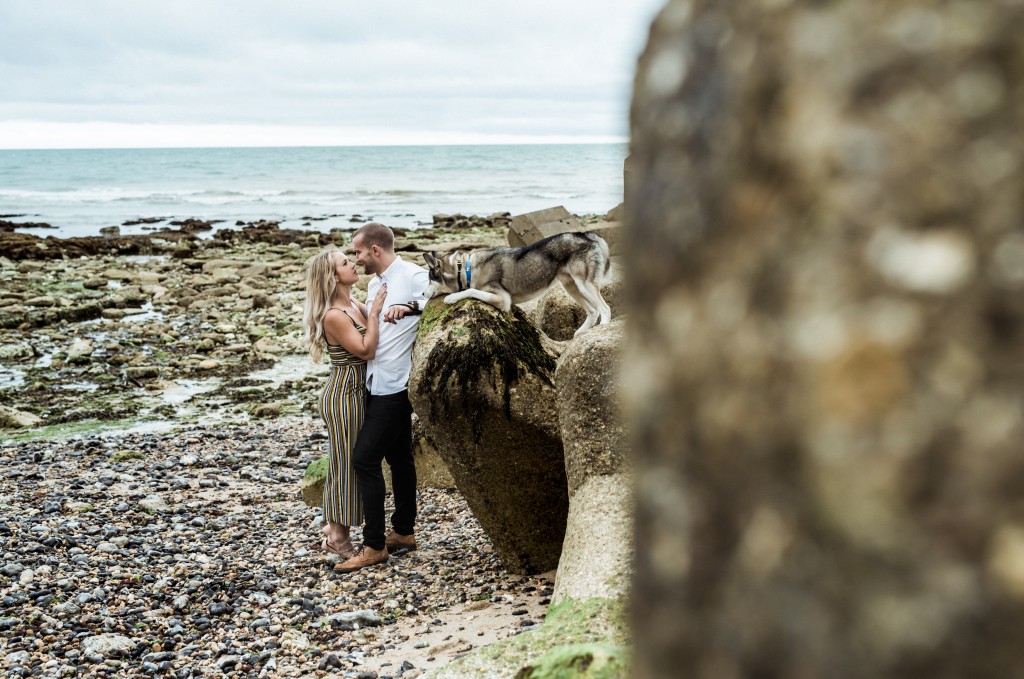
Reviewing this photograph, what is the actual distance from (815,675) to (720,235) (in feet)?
1.29

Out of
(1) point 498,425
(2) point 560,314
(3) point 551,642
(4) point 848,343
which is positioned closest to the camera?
(4) point 848,343

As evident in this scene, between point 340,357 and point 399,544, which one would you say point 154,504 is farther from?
point 340,357

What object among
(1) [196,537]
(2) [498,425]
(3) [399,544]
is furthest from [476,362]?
(1) [196,537]

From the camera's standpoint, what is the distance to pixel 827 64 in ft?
2.71

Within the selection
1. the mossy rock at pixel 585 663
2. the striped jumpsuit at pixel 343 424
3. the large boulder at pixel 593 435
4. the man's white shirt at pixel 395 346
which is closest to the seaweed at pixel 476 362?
the man's white shirt at pixel 395 346

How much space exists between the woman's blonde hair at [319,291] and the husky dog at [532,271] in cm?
77

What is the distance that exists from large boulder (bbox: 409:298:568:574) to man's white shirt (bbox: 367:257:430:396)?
28cm

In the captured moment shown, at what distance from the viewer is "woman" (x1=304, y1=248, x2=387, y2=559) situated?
6.85 metres

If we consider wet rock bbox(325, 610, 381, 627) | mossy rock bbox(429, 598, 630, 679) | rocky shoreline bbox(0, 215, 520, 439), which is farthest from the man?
rocky shoreline bbox(0, 215, 520, 439)

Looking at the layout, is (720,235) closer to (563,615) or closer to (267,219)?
(563,615)

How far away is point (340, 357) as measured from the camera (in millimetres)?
7000

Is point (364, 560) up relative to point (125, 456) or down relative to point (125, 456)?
up

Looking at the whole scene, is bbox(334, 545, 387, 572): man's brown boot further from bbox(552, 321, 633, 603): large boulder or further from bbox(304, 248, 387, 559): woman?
bbox(552, 321, 633, 603): large boulder

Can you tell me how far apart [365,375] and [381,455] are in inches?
24.0
